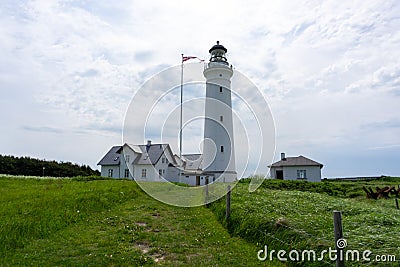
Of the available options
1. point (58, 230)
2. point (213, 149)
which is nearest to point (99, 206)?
point (58, 230)

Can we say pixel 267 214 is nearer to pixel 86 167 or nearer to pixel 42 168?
pixel 42 168

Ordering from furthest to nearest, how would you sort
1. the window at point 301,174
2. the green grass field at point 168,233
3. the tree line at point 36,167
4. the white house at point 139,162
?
the tree line at point 36,167
the white house at point 139,162
the window at point 301,174
the green grass field at point 168,233

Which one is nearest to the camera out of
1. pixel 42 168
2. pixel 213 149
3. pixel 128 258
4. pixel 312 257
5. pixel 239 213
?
pixel 312 257

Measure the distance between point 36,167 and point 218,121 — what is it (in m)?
27.2

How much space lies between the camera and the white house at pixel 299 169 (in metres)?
35.0

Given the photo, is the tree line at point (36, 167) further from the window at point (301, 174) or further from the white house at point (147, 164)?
the window at point (301, 174)

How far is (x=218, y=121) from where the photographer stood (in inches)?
1127

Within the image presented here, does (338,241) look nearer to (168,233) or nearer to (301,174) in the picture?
(168,233)

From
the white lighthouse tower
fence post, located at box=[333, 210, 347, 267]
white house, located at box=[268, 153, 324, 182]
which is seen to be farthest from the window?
fence post, located at box=[333, 210, 347, 267]

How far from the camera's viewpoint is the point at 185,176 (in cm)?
3759

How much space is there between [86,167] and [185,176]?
1856cm

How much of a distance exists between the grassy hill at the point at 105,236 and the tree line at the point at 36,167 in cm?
3183

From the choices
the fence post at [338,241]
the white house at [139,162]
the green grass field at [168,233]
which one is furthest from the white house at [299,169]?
the fence post at [338,241]

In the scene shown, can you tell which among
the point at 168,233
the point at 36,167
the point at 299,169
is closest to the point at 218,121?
the point at 299,169
